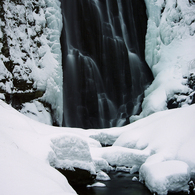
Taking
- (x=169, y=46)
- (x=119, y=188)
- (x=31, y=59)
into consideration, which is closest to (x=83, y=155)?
(x=119, y=188)

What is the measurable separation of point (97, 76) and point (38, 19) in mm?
5677

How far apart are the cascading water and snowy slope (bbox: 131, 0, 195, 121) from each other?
1.34 meters

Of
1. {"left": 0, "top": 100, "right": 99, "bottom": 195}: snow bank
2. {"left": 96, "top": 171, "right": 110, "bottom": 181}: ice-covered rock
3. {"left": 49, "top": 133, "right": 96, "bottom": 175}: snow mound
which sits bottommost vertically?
{"left": 96, "top": 171, "right": 110, "bottom": 181}: ice-covered rock

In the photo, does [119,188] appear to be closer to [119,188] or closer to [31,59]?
[119,188]

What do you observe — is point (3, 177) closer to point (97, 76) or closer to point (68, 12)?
point (97, 76)

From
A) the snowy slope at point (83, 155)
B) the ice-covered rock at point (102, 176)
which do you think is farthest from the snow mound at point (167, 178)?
the ice-covered rock at point (102, 176)

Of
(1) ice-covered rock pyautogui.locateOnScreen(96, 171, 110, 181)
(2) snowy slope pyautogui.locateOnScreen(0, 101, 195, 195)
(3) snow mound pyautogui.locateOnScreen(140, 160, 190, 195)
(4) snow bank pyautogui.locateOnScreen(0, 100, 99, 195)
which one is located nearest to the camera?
(4) snow bank pyautogui.locateOnScreen(0, 100, 99, 195)

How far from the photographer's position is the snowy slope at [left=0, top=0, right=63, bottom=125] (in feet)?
45.0

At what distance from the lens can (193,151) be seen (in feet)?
23.5

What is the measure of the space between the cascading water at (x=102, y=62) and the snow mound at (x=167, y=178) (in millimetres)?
10862

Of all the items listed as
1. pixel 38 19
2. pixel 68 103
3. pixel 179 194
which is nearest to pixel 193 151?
pixel 179 194

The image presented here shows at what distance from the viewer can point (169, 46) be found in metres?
19.6

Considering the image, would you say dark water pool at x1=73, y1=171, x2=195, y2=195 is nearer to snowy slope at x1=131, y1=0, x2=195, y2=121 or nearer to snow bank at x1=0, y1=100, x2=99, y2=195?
snow bank at x1=0, y1=100, x2=99, y2=195

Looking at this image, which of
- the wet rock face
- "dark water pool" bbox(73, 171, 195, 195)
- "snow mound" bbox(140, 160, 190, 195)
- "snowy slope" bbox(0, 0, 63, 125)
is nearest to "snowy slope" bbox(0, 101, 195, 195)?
"snow mound" bbox(140, 160, 190, 195)
